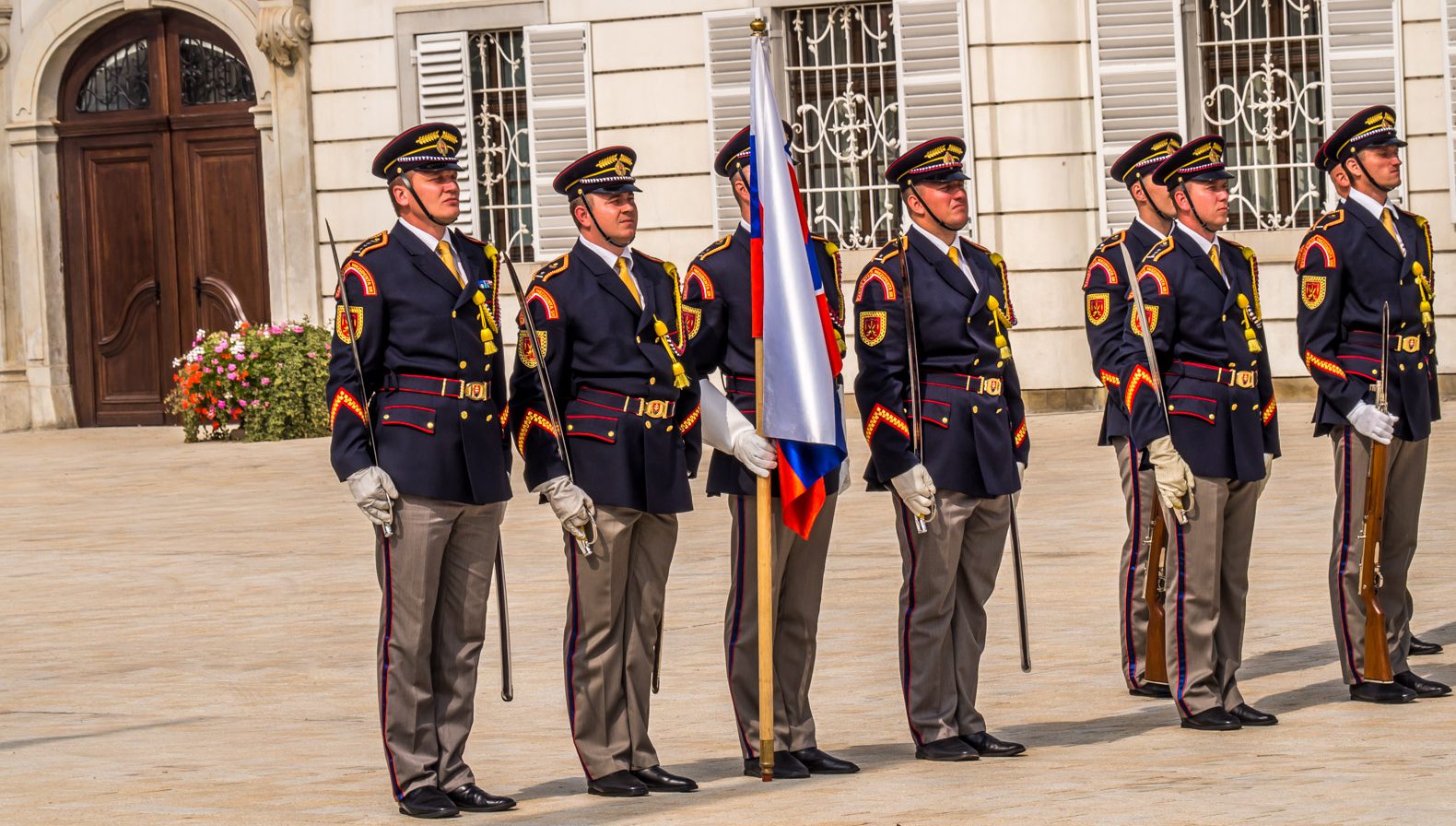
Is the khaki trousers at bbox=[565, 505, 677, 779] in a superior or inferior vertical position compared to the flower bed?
inferior

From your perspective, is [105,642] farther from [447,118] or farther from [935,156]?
[447,118]

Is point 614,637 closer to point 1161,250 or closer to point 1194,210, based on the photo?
point 1161,250

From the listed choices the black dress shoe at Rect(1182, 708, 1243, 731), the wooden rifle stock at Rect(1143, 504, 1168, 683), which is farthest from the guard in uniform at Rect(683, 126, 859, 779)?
the wooden rifle stock at Rect(1143, 504, 1168, 683)

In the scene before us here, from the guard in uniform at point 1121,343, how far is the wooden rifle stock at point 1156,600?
18 millimetres

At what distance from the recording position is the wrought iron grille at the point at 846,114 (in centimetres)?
1916

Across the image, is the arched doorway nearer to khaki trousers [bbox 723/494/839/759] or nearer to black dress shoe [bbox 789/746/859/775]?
khaki trousers [bbox 723/494/839/759]

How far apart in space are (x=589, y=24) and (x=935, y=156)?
12.9 m

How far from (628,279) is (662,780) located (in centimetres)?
143

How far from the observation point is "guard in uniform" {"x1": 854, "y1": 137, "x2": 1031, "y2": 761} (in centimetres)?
720

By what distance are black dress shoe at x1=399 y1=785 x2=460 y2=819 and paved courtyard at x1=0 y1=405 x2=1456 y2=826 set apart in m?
0.05

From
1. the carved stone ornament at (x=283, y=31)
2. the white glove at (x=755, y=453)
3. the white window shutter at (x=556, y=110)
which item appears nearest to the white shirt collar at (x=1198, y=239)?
the white glove at (x=755, y=453)

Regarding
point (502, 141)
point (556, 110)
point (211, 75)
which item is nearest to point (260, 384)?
point (502, 141)

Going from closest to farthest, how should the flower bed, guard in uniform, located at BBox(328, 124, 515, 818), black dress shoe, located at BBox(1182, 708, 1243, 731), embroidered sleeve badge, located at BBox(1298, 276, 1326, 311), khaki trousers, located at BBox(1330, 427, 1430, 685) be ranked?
guard in uniform, located at BBox(328, 124, 515, 818) → black dress shoe, located at BBox(1182, 708, 1243, 731) → khaki trousers, located at BBox(1330, 427, 1430, 685) → embroidered sleeve badge, located at BBox(1298, 276, 1326, 311) → the flower bed

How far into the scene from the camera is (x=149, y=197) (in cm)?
2211
